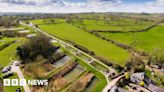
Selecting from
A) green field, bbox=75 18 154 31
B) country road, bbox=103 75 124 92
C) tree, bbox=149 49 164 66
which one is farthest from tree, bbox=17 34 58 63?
green field, bbox=75 18 154 31

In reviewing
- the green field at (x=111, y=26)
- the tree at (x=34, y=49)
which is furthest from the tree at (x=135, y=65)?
the green field at (x=111, y=26)

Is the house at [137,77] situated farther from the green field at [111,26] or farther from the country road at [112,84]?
the green field at [111,26]

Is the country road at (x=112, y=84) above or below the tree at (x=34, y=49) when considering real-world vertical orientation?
below

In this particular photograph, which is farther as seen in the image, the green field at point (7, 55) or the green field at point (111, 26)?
the green field at point (111, 26)

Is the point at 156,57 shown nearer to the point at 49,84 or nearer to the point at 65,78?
the point at 65,78

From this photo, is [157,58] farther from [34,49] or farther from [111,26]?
[111,26]

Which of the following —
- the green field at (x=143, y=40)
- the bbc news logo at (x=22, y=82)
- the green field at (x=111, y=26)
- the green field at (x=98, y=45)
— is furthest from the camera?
the green field at (x=111, y=26)

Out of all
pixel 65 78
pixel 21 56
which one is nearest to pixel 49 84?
pixel 65 78

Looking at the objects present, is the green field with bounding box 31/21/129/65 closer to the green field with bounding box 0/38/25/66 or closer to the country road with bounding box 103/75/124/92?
the country road with bounding box 103/75/124/92

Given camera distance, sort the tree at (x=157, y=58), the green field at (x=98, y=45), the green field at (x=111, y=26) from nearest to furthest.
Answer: the tree at (x=157, y=58)
the green field at (x=98, y=45)
the green field at (x=111, y=26)
